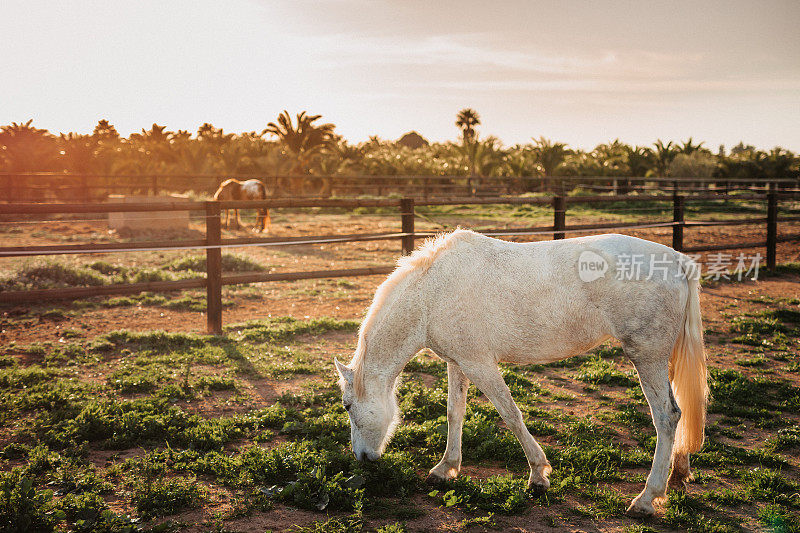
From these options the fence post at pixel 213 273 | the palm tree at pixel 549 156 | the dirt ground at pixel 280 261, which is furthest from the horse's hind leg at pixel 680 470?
the palm tree at pixel 549 156

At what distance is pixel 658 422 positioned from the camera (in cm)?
326

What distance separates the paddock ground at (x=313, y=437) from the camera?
3.09m

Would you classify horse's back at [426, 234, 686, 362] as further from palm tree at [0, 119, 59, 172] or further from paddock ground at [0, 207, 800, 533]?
palm tree at [0, 119, 59, 172]

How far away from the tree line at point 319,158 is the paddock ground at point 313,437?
2302 centimetres

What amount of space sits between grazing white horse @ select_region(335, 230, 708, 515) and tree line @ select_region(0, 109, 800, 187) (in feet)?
85.6

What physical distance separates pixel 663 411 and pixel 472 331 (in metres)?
1.15

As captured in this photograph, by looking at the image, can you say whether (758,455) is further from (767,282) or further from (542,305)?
(767,282)

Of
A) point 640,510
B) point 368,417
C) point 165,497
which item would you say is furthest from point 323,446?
point 640,510

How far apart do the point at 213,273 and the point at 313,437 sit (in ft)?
10.8

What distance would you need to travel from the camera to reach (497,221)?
655 inches

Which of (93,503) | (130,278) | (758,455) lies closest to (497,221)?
(130,278)

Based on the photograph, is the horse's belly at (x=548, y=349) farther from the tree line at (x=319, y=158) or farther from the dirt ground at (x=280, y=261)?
the tree line at (x=319, y=158)

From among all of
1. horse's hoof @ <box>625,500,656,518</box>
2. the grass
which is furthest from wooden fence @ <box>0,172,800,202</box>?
horse's hoof @ <box>625,500,656,518</box>

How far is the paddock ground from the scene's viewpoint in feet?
10.1
